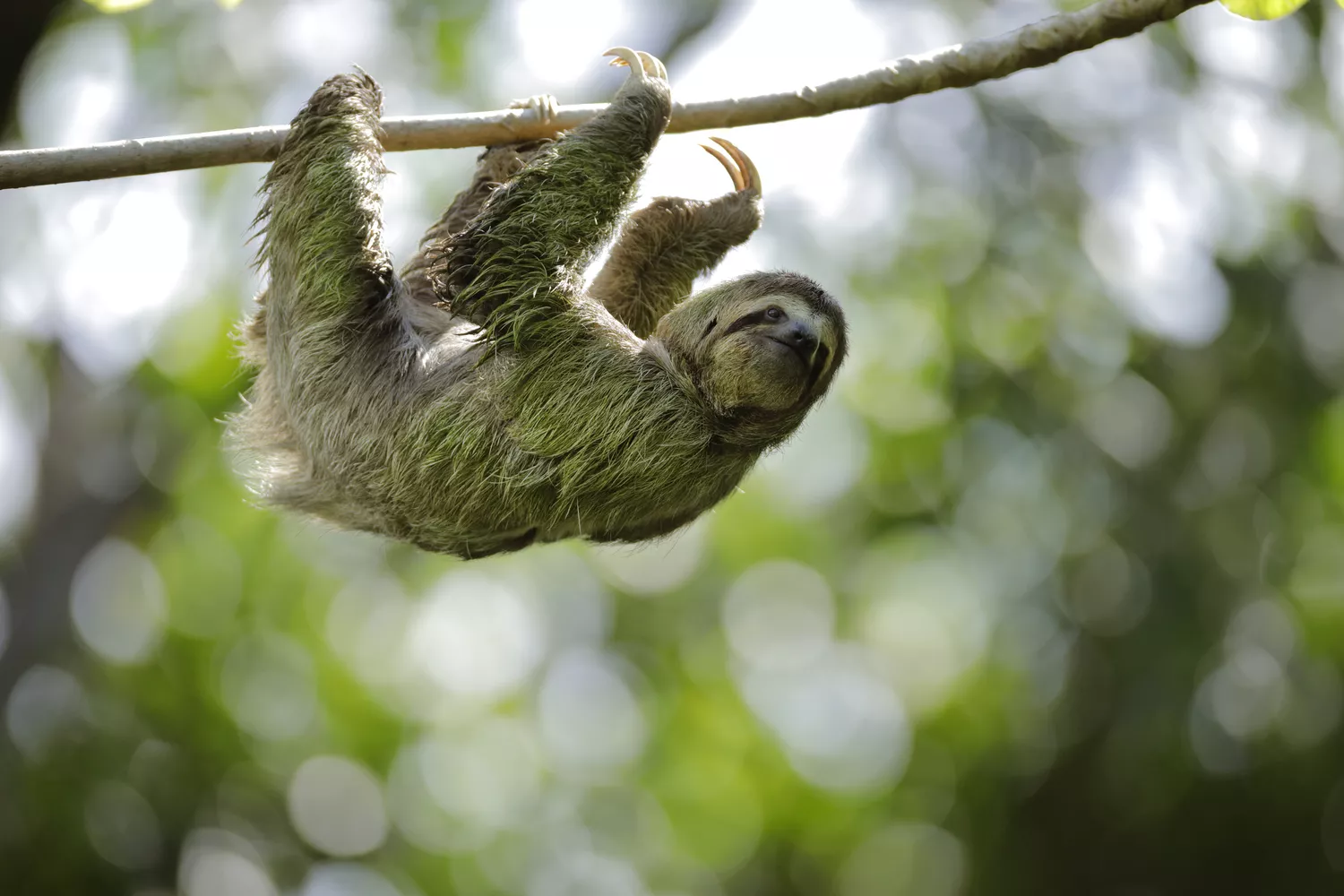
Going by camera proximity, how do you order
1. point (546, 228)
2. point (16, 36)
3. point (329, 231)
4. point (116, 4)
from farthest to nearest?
1. point (16, 36)
2. point (329, 231)
3. point (546, 228)
4. point (116, 4)

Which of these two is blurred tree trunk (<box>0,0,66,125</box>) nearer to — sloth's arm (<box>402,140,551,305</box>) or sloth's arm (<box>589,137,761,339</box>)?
sloth's arm (<box>402,140,551,305</box>)

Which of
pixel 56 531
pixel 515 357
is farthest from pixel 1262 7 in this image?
pixel 56 531

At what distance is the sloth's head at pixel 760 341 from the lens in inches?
303

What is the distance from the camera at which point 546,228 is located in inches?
294

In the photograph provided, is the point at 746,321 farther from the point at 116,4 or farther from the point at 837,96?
the point at 116,4

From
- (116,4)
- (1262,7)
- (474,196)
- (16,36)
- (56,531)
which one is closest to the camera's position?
(1262,7)

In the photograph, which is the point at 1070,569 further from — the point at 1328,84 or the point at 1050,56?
the point at 1050,56

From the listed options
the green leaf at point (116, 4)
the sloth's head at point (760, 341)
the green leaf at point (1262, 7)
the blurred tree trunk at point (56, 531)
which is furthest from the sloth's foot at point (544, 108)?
the blurred tree trunk at point (56, 531)

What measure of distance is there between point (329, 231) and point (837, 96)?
128 inches

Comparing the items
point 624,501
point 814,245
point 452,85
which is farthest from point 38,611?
point 624,501

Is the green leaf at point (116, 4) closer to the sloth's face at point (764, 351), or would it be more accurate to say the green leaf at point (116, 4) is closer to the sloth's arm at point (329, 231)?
the sloth's arm at point (329, 231)

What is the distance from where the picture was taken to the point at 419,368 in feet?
26.1

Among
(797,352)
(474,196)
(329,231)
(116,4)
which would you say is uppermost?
(116,4)

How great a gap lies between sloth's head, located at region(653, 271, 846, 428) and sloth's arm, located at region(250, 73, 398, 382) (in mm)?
1934
